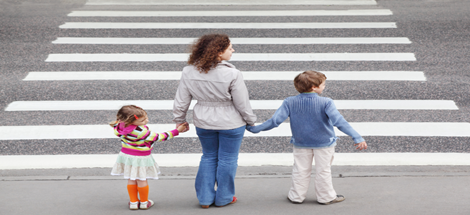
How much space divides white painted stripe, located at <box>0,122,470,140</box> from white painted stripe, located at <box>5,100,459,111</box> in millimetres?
572

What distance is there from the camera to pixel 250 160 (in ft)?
19.4

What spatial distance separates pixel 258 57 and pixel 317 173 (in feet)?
18.3

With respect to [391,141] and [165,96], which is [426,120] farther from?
[165,96]

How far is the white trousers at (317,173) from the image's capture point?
4242 millimetres

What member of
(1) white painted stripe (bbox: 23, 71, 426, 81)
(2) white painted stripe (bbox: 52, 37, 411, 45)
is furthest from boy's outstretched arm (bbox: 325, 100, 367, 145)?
(2) white painted stripe (bbox: 52, 37, 411, 45)

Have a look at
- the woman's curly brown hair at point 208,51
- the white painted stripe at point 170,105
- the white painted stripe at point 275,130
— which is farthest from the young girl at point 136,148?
the white painted stripe at point 170,105

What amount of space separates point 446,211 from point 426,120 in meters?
3.29

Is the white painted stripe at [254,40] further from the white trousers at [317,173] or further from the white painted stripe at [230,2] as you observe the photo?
the white trousers at [317,173]

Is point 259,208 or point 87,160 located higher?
point 259,208

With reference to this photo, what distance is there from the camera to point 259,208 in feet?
14.1

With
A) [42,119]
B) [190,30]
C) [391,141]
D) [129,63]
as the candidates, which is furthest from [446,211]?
[190,30]

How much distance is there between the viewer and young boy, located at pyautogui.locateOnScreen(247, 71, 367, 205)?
13.4ft

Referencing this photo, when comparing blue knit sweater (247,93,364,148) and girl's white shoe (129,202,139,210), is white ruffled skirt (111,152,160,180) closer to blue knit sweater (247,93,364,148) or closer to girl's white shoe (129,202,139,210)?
girl's white shoe (129,202,139,210)

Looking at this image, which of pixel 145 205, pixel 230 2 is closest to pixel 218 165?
pixel 145 205
